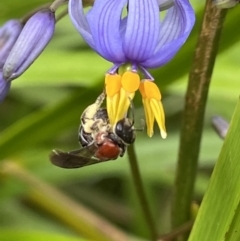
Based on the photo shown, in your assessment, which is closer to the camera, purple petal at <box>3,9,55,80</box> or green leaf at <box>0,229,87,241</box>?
purple petal at <box>3,9,55,80</box>

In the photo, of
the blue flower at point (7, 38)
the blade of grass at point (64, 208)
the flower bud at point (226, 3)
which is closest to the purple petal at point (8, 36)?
the blue flower at point (7, 38)

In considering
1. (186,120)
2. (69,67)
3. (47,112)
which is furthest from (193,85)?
(69,67)

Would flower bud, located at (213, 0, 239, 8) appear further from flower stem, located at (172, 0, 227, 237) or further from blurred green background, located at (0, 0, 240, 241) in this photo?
blurred green background, located at (0, 0, 240, 241)

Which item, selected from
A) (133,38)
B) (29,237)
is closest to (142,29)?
(133,38)

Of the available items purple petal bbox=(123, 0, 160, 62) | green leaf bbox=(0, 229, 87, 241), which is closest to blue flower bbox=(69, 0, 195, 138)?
purple petal bbox=(123, 0, 160, 62)

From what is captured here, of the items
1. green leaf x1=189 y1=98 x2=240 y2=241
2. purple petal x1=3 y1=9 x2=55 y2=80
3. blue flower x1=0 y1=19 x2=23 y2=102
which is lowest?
green leaf x1=189 y1=98 x2=240 y2=241
